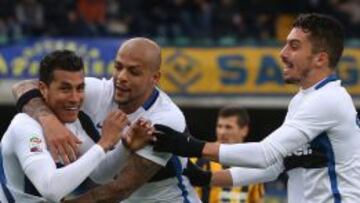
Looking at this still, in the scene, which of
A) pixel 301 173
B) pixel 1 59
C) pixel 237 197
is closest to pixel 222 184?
pixel 301 173

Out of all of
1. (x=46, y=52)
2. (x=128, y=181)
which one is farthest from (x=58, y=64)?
(x=46, y=52)

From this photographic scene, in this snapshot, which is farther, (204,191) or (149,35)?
(149,35)

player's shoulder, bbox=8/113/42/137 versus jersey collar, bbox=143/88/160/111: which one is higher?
jersey collar, bbox=143/88/160/111

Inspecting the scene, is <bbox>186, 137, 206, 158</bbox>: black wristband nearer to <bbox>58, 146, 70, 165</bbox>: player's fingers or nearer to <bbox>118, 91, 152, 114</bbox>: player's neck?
<bbox>118, 91, 152, 114</bbox>: player's neck

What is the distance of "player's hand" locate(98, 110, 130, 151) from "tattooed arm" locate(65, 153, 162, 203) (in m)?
0.16

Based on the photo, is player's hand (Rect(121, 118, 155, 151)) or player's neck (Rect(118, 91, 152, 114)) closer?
player's hand (Rect(121, 118, 155, 151))

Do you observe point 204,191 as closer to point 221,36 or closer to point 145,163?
point 145,163

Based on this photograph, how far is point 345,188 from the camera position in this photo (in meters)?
5.99

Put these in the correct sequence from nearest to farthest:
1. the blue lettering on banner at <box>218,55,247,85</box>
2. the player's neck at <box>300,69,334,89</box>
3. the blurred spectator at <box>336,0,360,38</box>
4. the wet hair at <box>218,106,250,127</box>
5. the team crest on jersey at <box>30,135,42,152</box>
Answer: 1. the team crest on jersey at <box>30,135,42,152</box>
2. the player's neck at <box>300,69,334,89</box>
3. the wet hair at <box>218,106,250,127</box>
4. the blue lettering on banner at <box>218,55,247,85</box>
5. the blurred spectator at <box>336,0,360,38</box>

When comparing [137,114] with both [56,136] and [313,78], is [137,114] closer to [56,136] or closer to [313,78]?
[56,136]

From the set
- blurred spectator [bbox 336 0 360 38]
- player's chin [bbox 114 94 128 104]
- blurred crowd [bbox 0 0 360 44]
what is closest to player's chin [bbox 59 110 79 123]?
player's chin [bbox 114 94 128 104]

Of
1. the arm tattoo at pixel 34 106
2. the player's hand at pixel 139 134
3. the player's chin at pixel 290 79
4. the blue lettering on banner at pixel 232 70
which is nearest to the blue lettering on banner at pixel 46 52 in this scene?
the blue lettering on banner at pixel 232 70

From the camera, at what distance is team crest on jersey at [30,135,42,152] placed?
588 centimetres

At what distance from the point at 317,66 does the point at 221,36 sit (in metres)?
11.7
